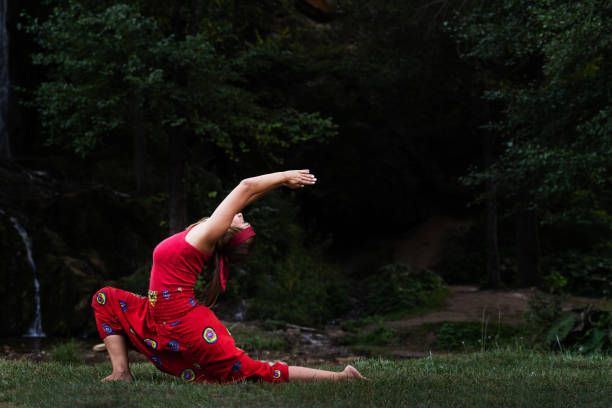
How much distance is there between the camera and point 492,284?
16109 millimetres

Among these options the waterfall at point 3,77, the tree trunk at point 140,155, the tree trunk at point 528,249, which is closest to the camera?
the tree trunk at point 140,155

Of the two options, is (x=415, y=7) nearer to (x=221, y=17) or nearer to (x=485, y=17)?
(x=485, y=17)

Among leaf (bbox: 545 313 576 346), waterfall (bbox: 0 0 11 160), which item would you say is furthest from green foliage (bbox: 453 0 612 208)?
waterfall (bbox: 0 0 11 160)

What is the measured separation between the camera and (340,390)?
4020mm

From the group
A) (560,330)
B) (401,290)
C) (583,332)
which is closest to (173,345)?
(560,330)

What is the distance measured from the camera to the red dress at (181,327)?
4086 millimetres

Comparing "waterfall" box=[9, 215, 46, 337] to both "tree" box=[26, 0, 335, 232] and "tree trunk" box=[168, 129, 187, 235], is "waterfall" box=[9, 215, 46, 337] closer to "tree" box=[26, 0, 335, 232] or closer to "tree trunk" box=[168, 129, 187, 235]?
"tree" box=[26, 0, 335, 232]

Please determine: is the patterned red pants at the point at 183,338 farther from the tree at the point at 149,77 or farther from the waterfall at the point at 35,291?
the waterfall at the point at 35,291

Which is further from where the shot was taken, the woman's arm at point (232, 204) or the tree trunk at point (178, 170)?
the tree trunk at point (178, 170)

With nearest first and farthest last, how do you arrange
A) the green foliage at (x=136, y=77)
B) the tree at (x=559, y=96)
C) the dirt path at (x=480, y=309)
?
the tree at (x=559, y=96) → the green foliage at (x=136, y=77) → the dirt path at (x=480, y=309)

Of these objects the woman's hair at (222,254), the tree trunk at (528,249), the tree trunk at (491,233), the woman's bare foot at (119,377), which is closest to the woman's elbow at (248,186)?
the woman's hair at (222,254)

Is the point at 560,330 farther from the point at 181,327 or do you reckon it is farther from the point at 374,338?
the point at 181,327

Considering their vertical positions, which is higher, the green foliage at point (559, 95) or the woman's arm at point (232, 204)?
the green foliage at point (559, 95)

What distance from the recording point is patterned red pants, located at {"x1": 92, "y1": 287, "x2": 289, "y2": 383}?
4.09m
